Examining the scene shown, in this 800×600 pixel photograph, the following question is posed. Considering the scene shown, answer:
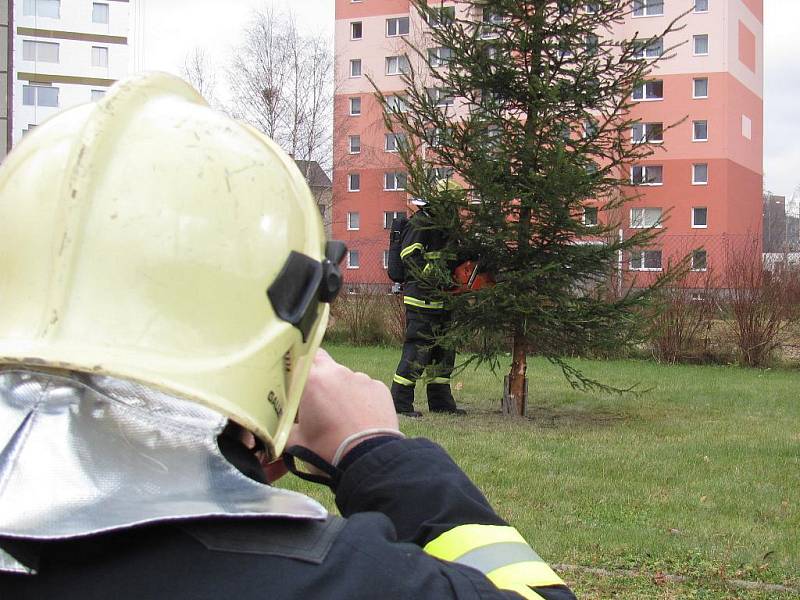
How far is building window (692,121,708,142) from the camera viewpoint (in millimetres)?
41062

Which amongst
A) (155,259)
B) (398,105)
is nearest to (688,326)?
(398,105)

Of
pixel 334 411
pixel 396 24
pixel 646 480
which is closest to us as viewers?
pixel 334 411

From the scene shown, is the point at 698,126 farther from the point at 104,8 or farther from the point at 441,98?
the point at 104,8

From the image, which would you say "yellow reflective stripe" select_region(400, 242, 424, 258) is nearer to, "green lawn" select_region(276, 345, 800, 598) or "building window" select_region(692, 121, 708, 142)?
"green lawn" select_region(276, 345, 800, 598)

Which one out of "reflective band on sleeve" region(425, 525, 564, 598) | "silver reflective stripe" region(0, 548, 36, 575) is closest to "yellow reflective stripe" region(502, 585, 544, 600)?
"reflective band on sleeve" region(425, 525, 564, 598)

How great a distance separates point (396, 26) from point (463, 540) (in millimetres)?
48126

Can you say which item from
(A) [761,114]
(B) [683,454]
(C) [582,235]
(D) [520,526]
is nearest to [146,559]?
(D) [520,526]

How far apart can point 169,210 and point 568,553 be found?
344 centimetres

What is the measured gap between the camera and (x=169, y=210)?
3.53 ft

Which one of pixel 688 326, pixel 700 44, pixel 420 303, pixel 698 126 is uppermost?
pixel 700 44

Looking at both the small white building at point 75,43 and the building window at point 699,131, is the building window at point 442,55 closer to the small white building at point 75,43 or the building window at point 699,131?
the building window at point 699,131

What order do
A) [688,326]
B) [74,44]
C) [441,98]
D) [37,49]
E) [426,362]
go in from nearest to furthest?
A: [441,98]
[426,362]
[688,326]
[37,49]
[74,44]

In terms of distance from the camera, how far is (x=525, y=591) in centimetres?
114

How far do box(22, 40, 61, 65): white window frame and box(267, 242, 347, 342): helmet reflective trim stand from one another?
62.2 metres
